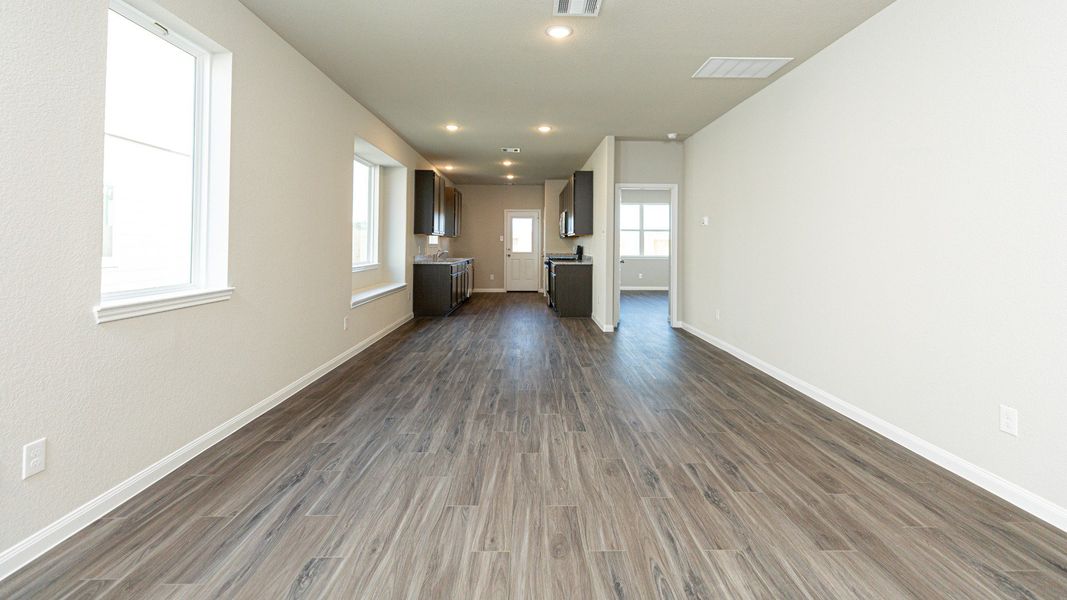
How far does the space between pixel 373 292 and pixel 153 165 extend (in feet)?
10.8

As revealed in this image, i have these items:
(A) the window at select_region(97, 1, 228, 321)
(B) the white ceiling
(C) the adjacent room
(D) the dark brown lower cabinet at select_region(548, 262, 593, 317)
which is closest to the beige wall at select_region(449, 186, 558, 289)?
(D) the dark brown lower cabinet at select_region(548, 262, 593, 317)

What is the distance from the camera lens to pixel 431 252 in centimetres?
858

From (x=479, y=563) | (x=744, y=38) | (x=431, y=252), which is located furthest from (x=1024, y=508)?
(x=431, y=252)

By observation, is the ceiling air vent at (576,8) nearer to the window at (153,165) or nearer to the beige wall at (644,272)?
the window at (153,165)

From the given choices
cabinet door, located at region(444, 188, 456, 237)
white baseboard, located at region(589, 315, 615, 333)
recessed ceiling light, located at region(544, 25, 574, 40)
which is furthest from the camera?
cabinet door, located at region(444, 188, 456, 237)

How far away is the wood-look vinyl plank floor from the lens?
1552 mm

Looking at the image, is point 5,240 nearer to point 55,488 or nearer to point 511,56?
point 55,488

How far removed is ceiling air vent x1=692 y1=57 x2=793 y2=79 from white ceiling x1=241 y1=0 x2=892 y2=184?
98mm

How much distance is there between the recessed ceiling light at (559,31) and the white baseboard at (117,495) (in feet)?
10.1

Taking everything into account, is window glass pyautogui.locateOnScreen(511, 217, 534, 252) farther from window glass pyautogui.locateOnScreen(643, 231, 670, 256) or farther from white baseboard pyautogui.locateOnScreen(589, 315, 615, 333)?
white baseboard pyautogui.locateOnScreen(589, 315, 615, 333)

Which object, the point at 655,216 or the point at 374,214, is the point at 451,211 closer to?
the point at 374,214

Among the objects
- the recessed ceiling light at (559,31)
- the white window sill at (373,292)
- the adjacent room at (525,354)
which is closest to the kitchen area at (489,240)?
the white window sill at (373,292)

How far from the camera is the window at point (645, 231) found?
1255 cm

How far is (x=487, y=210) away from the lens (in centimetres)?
1143
